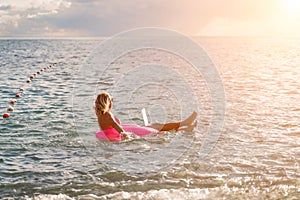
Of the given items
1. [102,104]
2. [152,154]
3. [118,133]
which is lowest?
[152,154]

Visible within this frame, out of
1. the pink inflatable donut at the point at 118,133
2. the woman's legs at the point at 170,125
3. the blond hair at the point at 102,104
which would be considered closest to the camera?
the blond hair at the point at 102,104

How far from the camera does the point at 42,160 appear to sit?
31.4 ft

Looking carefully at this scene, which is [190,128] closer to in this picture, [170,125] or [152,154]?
[170,125]

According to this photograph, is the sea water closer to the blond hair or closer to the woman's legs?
the woman's legs

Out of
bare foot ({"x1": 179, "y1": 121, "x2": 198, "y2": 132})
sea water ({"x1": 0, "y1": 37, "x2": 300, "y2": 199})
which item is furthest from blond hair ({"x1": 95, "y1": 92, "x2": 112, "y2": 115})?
bare foot ({"x1": 179, "y1": 121, "x2": 198, "y2": 132})

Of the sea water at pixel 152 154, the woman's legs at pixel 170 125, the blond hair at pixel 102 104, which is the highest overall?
the blond hair at pixel 102 104

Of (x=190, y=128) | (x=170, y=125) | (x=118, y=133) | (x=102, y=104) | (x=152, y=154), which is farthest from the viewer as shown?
(x=190, y=128)

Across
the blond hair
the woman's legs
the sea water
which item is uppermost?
the blond hair

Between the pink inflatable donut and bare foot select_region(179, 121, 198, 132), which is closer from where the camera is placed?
the pink inflatable donut

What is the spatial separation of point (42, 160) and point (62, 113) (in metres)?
5.51

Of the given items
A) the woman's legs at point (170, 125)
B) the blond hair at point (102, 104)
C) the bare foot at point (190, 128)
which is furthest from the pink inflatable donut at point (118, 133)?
the bare foot at point (190, 128)

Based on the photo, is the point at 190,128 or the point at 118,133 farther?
the point at 190,128

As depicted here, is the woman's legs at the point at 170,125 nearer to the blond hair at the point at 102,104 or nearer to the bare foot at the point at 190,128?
the bare foot at the point at 190,128

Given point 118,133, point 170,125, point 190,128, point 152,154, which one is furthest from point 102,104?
point 190,128
